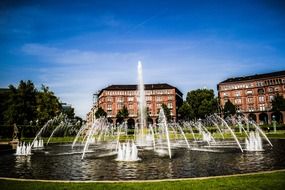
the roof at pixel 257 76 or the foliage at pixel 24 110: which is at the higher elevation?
the roof at pixel 257 76

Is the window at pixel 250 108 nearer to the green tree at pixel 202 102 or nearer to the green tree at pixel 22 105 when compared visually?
the green tree at pixel 202 102

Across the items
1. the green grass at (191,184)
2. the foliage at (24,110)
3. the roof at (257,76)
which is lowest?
the green grass at (191,184)

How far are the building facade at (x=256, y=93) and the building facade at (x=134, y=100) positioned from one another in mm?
23434

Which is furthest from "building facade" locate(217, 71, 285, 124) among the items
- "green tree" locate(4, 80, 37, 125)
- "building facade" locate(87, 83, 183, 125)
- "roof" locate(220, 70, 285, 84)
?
"green tree" locate(4, 80, 37, 125)

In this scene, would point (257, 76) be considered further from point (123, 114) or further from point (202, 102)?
point (123, 114)

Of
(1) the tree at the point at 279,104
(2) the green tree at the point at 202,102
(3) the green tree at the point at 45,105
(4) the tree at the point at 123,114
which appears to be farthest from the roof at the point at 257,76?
(3) the green tree at the point at 45,105

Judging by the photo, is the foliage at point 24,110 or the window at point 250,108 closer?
the foliage at point 24,110

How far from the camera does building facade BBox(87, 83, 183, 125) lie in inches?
5148

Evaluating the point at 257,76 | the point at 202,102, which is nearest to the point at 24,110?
the point at 202,102

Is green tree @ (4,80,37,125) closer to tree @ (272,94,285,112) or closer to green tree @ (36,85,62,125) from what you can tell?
green tree @ (36,85,62,125)

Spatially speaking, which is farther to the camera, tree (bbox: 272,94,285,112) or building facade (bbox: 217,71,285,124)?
building facade (bbox: 217,71,285,124)

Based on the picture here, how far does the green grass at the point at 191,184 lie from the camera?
10.5 m

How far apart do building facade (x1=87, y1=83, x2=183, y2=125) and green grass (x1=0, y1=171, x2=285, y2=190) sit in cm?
11716

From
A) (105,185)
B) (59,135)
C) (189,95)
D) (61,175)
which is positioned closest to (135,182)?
(105,185)
